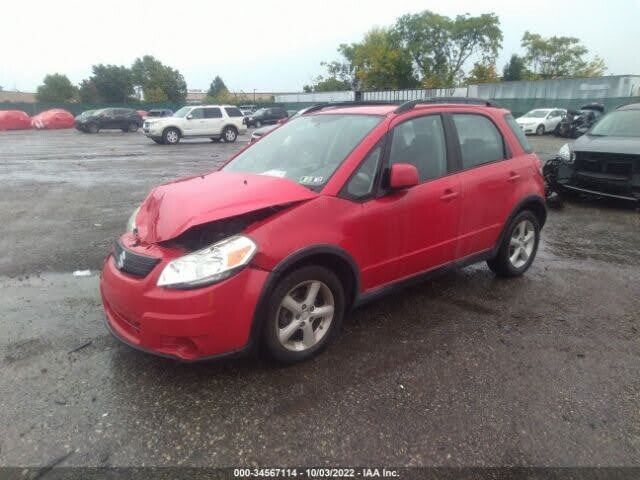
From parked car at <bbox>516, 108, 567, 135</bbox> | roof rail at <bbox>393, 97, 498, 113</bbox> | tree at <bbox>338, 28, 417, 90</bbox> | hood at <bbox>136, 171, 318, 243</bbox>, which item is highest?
tree at <bbox>338, 28, 417, 90</bbox>

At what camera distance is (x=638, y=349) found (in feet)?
10.8

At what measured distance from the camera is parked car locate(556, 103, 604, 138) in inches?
960

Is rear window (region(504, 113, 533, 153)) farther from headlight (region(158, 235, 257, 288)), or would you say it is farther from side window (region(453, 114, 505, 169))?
headlight (region(158, 235, 257, 288))

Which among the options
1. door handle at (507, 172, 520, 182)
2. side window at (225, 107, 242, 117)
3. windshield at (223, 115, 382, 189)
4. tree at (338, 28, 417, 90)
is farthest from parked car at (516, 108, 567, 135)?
tree at (338, 28, 417, 90)

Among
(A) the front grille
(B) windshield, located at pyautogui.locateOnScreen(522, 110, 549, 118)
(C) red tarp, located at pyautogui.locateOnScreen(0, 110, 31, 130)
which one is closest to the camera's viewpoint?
(A) the front grille

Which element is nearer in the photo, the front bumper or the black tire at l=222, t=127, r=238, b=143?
the front bumper

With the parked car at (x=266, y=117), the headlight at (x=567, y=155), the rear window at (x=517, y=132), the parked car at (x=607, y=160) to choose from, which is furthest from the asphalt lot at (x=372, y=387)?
the parked car at (x=266, y=117)

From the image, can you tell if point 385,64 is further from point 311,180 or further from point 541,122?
point 311,180

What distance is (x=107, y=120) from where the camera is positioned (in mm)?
30656

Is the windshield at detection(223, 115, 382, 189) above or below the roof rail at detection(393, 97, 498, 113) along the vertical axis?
below

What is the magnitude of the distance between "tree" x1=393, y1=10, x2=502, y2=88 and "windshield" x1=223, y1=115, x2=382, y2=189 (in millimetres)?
70321

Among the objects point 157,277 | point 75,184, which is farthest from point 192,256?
point 75,184

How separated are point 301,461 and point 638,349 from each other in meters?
2.64

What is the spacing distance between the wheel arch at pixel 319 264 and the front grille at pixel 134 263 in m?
0.66
